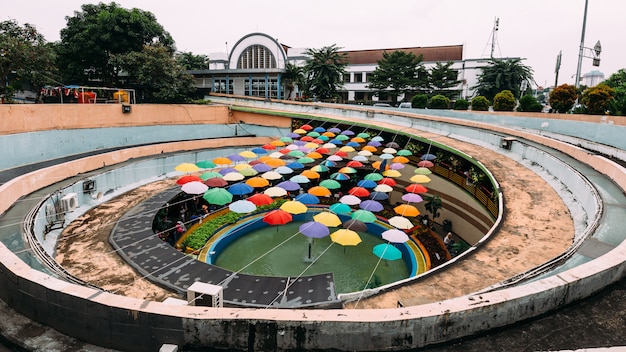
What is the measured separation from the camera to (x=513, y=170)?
45.1 ft

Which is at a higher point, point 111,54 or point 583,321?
point 111,54

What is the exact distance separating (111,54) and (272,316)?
33508mm

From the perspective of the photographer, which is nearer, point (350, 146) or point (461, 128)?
point (461, 128)

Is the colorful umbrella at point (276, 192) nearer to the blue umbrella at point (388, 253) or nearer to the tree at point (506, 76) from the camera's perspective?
the blue umbrella at point (388, 253)

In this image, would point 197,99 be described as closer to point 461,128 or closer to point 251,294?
point 461,128

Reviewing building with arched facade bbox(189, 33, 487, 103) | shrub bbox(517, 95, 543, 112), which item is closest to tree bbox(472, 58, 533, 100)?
building with arched facade bbox(189, 33, 487, 103)

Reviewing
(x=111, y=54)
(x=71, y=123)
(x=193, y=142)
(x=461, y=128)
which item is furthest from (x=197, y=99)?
(x=461, y=128)

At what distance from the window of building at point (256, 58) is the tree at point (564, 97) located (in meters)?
26.5

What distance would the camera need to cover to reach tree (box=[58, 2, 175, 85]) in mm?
30641

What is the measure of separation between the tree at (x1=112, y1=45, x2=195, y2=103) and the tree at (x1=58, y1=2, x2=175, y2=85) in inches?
53.3

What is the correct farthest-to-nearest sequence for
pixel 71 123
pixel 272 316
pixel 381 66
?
pixel 381 66 < pixel 71 123 < pixel 272 316

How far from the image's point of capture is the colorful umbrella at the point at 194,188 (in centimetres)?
1531

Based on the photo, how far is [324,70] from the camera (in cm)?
3750

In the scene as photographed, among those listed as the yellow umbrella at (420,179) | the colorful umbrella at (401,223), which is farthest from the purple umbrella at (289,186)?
the yellow umbrella at (420,179)
